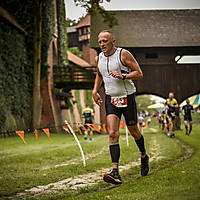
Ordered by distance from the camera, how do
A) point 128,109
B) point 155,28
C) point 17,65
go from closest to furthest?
point 128,109, point 17,65, point 155,28

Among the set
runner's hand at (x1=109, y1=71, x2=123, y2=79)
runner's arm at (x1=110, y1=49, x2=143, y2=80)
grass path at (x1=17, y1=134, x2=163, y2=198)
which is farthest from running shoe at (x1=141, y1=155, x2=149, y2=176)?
runner's hand at (x1=109, y1=71, x2=123, y2=79)

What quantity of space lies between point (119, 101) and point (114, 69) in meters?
0.40

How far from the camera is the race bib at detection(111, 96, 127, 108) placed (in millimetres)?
3967

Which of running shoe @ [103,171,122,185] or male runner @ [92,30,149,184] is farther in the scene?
male runner @ [92,30,149,184]

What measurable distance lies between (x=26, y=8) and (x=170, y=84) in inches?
395

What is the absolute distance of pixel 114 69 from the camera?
391 centimetres

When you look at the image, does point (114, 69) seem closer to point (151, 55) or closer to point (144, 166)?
point (144, 166)

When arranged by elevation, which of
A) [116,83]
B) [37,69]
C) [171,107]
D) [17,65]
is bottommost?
[171,107]

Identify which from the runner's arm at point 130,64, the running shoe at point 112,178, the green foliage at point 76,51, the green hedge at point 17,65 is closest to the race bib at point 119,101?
the runner's arm at point 130,64

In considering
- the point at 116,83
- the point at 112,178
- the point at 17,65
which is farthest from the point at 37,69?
the point at 112,178

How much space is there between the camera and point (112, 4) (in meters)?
4.57

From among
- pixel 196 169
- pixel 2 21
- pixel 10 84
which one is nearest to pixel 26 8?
pixel 2 21

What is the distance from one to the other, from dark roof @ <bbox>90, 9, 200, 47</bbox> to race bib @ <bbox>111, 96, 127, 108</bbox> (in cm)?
1689

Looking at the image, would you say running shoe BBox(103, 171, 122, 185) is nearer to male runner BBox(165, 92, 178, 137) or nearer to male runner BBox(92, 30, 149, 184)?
male runner BBox(92, 30, 149, 184)
